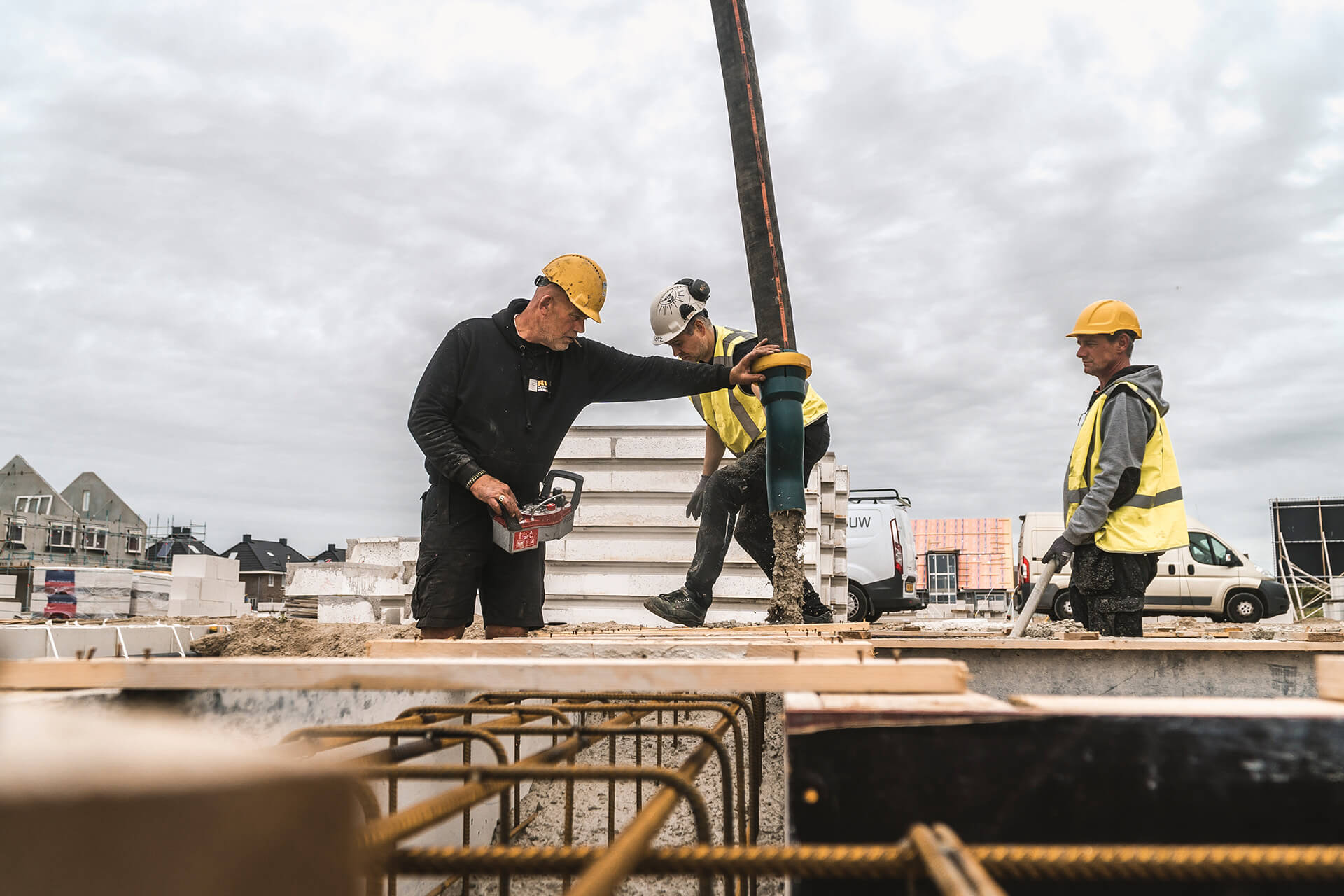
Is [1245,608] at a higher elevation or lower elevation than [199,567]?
lower

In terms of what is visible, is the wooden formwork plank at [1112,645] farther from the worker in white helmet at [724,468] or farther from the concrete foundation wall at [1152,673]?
the worker in white helmet at [724,468]

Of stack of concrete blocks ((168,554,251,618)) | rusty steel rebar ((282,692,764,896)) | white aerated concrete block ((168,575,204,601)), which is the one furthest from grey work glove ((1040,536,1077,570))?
white aerated concrete block ((168,575,204,601))

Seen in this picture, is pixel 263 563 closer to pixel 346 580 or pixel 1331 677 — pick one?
pixel 346 580

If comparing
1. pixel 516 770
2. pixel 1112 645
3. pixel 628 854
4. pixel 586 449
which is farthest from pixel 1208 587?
pixel 628 854

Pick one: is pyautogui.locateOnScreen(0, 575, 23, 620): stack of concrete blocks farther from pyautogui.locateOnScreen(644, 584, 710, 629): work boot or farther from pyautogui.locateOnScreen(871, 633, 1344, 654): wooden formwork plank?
pyautogui.locateOnScreen(871, 633, 1344, 654): wooden formwork plank

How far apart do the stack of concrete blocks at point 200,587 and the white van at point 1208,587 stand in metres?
12.4

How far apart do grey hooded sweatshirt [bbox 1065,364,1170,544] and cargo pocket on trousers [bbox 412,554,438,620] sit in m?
2.99

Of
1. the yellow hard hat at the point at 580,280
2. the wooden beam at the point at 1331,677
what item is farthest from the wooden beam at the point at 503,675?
the yellow hard hat at the point at 580,280

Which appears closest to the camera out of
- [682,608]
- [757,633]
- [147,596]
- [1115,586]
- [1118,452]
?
[757,633]

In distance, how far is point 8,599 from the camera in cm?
1545

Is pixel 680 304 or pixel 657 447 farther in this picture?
pixel 657 447

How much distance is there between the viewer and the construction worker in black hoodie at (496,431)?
3668mm

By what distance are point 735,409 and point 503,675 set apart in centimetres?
384

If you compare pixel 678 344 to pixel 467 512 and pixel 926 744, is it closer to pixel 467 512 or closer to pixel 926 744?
pixel 467 512
